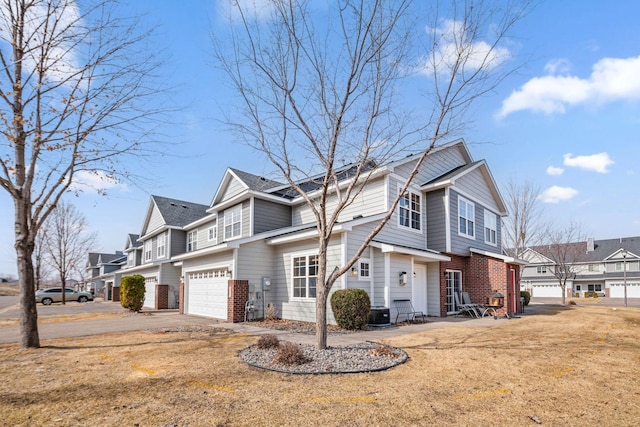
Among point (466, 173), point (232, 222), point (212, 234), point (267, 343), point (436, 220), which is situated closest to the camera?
point (267, 343)


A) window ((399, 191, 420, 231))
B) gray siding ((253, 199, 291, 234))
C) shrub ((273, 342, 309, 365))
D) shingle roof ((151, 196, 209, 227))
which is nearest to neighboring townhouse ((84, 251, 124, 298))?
shingle roof ((151, 196, 209, 227))

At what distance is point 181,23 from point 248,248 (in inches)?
341

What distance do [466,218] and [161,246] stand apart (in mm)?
21258

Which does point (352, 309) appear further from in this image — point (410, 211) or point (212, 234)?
point (212, 234)

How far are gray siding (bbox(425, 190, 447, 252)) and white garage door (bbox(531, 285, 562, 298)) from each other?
4261 centimetres

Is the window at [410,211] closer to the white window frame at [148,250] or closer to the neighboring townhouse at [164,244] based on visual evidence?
the neighboring townhouse at [164,244]

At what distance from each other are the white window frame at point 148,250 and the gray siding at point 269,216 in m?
15.8

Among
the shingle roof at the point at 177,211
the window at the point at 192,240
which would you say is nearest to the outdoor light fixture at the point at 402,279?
the window at the point at 192,240

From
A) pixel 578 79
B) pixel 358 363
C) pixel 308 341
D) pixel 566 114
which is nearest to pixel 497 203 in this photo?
pixel 566 114

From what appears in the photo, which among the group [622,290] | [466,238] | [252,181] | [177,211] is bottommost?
[622,290]

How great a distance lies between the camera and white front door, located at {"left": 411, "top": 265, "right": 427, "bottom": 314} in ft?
51.2

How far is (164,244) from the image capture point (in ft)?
91.8

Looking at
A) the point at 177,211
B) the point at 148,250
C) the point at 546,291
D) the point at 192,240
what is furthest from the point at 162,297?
the point at 546,291

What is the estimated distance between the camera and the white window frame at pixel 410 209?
51.8 ft
